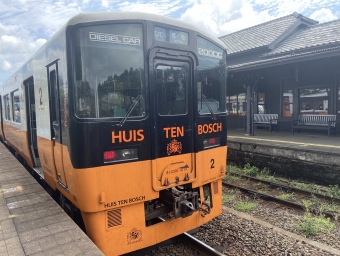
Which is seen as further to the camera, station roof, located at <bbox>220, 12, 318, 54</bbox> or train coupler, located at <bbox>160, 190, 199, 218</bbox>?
station roof, located at <bbox>220, 12, 318, 54</bbox>

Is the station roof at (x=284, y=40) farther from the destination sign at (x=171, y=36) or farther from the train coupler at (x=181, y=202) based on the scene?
the train coupler at (x=181, y=202)

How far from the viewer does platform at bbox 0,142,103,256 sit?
2947mm

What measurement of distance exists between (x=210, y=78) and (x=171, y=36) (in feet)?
2.93

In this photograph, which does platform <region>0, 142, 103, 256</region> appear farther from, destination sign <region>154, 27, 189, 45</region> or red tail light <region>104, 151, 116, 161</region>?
destination sign <region>154, 27, 189, 45</region>

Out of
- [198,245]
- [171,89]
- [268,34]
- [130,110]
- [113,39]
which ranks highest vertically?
[268,34]

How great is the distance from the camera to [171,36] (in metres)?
3.47

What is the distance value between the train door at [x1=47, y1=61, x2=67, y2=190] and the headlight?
76 cm

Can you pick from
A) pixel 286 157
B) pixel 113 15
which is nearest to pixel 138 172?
pixel 113 15

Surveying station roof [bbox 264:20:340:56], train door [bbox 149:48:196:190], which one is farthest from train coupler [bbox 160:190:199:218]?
station roof [bbox 264:20:340:56]

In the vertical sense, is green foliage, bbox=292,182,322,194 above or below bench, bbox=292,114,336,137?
below

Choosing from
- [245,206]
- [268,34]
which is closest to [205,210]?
[245,206]

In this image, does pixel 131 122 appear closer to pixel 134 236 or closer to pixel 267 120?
pixel 134 236

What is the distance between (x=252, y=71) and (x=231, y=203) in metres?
7.33

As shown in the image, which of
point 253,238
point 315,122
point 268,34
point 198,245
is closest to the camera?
point 198,245
